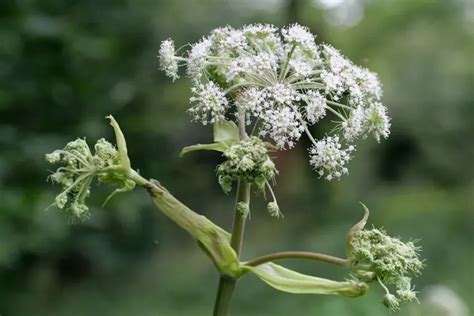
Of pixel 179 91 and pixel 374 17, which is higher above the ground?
pixel 374 17

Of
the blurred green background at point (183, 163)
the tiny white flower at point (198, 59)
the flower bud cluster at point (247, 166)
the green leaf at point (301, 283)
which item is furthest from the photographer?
the blurred green background at point (183, 163)

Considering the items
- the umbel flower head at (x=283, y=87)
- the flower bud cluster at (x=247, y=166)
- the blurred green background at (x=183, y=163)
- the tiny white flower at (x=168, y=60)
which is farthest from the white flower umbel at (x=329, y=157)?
the blurred green background at (x=183, y=163)

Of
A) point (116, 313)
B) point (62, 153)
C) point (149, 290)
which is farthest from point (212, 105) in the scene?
point (149, 290)

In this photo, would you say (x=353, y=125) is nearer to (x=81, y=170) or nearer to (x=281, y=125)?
(x=281, y=125)

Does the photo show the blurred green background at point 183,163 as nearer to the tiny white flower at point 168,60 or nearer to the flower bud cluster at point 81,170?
the tiny white flower at point 168,60

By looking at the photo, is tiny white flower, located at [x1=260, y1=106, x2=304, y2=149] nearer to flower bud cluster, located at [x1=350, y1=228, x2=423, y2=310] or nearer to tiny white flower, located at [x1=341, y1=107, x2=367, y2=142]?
tiny white flower, located at [x1=341, y1=107, x2=367, y2=142]

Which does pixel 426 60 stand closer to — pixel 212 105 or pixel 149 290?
pixel 149 290

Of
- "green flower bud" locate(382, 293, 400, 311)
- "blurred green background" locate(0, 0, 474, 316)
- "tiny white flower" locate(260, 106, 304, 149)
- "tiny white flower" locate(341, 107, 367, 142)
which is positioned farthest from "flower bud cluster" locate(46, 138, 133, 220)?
"blurred green background" locate(0, 0, 474, 316)
